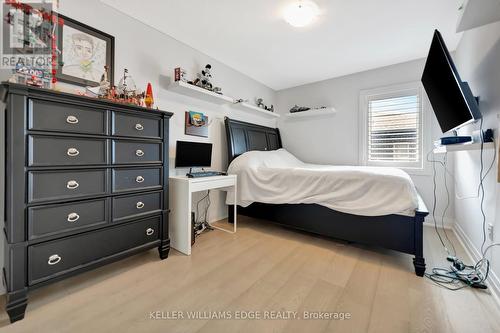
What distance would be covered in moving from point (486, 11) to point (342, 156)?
248cm

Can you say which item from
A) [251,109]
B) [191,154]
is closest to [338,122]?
[251,109]

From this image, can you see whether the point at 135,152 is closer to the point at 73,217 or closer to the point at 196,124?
the point at 73,217

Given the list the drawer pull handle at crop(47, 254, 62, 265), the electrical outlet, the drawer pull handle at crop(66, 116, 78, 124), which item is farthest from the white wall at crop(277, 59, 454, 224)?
the drawer pull handle at crop(47, 254, 62, 265)

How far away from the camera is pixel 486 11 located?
1298 millimetres

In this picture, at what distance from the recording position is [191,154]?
8.21 ft

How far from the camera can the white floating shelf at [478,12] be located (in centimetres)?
123

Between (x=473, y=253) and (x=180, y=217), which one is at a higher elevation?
(x=180, y=217)

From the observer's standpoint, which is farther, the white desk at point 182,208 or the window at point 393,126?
the window at point 393,126

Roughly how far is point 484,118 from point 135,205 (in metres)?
3.00

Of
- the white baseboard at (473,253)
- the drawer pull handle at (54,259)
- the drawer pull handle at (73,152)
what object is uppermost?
the drawer pull handle at (73,152)

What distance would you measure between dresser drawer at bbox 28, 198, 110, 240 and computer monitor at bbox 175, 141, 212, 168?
943 millimetres

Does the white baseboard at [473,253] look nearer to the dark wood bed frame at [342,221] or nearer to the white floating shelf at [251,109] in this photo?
the dark wood bed frame at [342,221]

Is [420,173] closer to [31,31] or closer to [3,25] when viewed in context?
[31,31]

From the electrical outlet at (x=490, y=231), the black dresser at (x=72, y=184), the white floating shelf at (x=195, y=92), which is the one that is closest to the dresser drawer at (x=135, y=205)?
the black dresser at (x=72, y=184)
